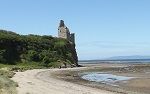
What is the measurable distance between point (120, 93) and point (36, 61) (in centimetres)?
6764

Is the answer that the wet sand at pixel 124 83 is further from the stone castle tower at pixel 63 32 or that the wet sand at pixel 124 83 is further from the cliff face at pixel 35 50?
the stone castle tower at pixel 63 32

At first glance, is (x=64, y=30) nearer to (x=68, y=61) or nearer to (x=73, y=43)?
(x=73, y=43)

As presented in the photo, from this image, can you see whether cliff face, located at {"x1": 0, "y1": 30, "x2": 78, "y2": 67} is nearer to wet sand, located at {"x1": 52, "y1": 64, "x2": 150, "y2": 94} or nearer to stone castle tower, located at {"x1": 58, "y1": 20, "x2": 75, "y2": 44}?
stone castle tower, located at {"x1": 58, "y1": 20, "x2": 75, "y2": 44}

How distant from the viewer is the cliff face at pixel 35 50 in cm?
9869

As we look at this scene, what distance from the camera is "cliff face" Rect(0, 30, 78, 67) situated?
9869 centimetres

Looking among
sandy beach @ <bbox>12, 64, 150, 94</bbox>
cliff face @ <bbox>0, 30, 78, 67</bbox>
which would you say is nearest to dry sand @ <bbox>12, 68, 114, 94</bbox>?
sandy beach @ <bbox>12, 64, 150, 94</bbox>

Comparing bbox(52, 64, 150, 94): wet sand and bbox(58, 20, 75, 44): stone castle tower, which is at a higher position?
bbox(58, 20, 75, 44): stone castle tower

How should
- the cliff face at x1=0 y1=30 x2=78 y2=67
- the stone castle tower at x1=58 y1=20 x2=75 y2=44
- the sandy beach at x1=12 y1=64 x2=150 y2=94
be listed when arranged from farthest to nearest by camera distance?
1. the stone castle tower at x1=58 y1=20 x2=75 y2=44
2. the cliff face at x1=0 y1=30 x2=78 y2=67
3. the sandy beach at x1=12 y1=64 x2=150 y2=94

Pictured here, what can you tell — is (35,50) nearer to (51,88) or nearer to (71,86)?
(71,86)

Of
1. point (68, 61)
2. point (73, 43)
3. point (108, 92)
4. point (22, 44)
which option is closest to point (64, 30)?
point (73, 43)

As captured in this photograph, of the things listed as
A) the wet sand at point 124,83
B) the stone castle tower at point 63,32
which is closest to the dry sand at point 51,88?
the wet sand at point 124,83

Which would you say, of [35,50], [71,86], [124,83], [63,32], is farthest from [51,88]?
[63,32]

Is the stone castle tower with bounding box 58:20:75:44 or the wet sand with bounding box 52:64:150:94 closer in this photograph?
the wet sand with bounding box 52:64:150:94

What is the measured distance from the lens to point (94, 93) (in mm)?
36625
